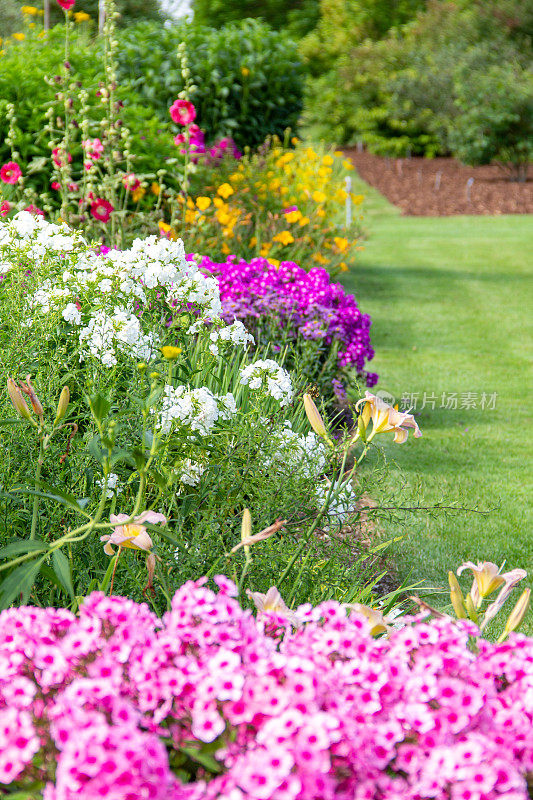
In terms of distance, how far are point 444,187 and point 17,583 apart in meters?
19.3

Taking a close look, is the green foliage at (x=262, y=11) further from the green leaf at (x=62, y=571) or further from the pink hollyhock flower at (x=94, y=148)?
the green leaf at (x=62, y=571)

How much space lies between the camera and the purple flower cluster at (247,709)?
1.02 m

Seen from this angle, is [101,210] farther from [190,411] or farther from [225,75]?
[225,75]

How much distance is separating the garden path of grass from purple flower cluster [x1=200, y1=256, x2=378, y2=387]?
68 cm

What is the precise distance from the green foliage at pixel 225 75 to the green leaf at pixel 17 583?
792cm

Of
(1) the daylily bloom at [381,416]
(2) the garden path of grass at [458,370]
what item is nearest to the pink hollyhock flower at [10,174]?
(2) the garden path of grass at [458,370]

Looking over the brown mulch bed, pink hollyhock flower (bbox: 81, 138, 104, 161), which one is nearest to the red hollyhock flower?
pink hollyhock flower (bbox: 81, 138, 104, 161)

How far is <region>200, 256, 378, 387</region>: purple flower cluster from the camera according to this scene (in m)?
4.61

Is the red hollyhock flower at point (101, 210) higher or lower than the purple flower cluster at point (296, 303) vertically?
higher

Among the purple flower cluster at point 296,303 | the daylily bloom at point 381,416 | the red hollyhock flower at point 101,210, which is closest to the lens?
the daylily bloom at point 381,416

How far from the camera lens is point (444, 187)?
19594mm

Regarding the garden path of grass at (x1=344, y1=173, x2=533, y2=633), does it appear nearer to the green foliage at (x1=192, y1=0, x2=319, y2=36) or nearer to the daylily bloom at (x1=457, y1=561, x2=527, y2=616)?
the daylily bloom at (x1=457, y1=561, x2=527, y2=616)

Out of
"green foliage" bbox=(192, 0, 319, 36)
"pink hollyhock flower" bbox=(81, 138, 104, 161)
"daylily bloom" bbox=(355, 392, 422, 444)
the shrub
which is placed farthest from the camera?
"green foliage" bbox=(192, 0, 319, 36)

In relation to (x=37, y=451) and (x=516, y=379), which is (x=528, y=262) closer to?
(x=516, y=379)
